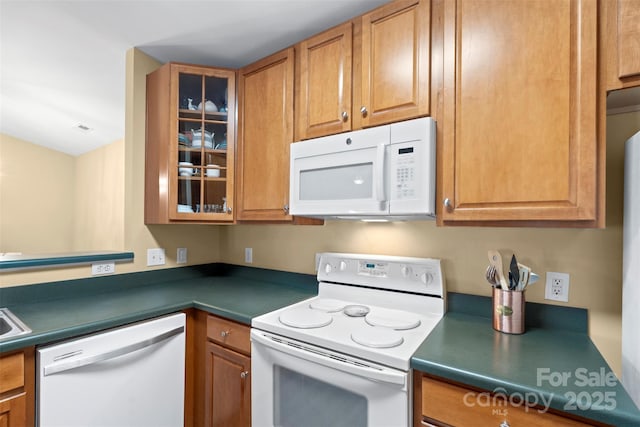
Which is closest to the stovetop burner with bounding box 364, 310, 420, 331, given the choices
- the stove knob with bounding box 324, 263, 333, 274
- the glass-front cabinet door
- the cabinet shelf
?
the stove knob with bounding box 324, 263, 333, 274

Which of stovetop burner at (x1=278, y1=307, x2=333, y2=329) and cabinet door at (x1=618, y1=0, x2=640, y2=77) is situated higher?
cabinet door at (x1=618, y1=0, x2=640, y2=77)

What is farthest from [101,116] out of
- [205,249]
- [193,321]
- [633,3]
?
[633,3]

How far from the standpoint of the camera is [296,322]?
1.33 meters

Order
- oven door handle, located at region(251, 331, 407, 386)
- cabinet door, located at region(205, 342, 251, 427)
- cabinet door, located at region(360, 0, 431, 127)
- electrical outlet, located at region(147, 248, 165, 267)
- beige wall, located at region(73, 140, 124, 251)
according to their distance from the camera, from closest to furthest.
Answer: oven door handle, located at region(251, 331, 407, 386) → cabinet door, located at region(360, 0, 431, 127) → cabinet door, located at region(205, 342, 251, 427) → electrical outlet, located at region(147, 248, 165, 267) → beige wall, located at region(73, 140, 124, 251)

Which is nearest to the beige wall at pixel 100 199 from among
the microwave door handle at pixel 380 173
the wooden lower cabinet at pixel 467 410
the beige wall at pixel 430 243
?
the beige wall at pixel 430 243

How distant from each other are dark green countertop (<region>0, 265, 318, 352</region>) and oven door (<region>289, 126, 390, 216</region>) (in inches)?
23.2

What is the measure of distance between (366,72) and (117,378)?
172cm

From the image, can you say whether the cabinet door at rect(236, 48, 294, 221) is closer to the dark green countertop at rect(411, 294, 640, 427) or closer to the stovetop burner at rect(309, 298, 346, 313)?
the stovetop burner at rect(309, 298, 346, 313)

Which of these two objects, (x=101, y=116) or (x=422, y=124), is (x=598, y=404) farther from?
(x=101, y=116)

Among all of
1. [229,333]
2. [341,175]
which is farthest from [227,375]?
[341,175]

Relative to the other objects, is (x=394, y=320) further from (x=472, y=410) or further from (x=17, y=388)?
(x=17, y=388)

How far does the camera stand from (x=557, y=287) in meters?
1.28

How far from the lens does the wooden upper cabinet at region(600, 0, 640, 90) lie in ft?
2.97

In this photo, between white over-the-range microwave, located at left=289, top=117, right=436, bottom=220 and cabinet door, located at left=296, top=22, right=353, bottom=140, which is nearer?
white over-the-range microwave, located at left=289, top=117, right=436, bottom=220
